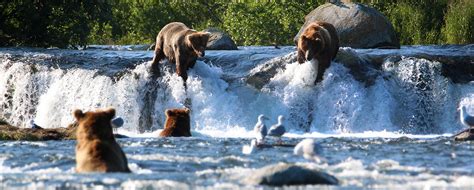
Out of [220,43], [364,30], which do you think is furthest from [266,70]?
[220,43]

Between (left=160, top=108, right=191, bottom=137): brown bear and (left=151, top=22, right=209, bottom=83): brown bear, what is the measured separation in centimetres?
356

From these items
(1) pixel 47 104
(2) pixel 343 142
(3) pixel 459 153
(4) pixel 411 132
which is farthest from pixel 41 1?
(3) pixel 459 153

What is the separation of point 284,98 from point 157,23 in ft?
70.3

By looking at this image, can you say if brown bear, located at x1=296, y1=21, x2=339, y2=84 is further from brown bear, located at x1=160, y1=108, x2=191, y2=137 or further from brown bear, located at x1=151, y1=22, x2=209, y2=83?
brown bear, located at x1=160, y1=108, x2=191, y2=137

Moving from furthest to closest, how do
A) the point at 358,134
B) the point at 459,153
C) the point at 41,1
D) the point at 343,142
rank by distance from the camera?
the point at 41,1 < the point at 358,134 < the point at 343,142 < the point at 459,153

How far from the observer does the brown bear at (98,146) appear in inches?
504

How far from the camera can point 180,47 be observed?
2405 cm

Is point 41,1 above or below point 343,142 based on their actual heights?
above

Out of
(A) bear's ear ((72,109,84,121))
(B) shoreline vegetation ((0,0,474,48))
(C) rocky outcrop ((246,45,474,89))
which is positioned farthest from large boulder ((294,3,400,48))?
(A) bear's ear ((72,109,84,121))

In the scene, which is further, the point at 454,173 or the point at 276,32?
the point at 276,32

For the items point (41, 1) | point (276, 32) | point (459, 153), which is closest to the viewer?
point (459, 153)

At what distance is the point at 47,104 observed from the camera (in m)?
24.9

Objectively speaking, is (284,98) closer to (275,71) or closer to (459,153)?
(275,71)

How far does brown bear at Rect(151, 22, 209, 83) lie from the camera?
23688mm
